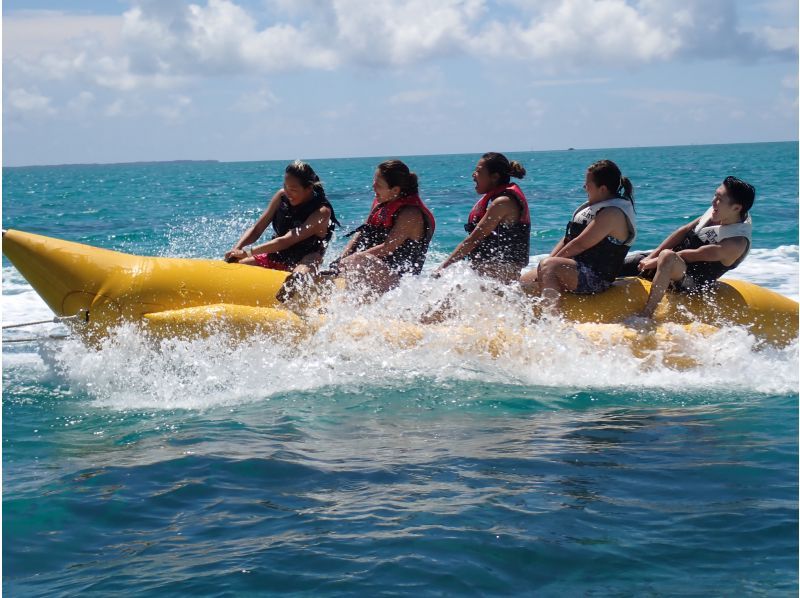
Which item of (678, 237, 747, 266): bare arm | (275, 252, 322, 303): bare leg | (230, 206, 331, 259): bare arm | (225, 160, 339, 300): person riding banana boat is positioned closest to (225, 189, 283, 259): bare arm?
(225, 160, 339, 300): person riding banana boat

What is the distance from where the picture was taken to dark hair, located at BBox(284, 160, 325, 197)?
5.73 m

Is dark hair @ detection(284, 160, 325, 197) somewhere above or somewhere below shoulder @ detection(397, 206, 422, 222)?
above

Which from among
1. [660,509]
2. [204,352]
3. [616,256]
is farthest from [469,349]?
[660,509]

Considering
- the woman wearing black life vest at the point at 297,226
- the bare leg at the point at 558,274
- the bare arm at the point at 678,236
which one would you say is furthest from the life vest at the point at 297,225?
the bare arm at the point at 678,236

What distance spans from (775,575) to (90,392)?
12.7 ft

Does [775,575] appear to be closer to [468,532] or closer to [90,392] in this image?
[468,532]

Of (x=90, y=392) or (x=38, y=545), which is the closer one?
(x=38, y=545)

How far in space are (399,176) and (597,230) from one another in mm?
1215

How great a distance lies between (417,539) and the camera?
10.6 feet

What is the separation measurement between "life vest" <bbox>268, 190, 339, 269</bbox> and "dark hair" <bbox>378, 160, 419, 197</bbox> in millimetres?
512

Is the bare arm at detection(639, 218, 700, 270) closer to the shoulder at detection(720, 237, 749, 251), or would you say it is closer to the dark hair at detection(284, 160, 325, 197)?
the shoulder at detection(720, 237, 749, 251)

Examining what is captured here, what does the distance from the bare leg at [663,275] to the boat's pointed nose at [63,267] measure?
3203 millimetres

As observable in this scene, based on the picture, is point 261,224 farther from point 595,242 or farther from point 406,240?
point 595,242

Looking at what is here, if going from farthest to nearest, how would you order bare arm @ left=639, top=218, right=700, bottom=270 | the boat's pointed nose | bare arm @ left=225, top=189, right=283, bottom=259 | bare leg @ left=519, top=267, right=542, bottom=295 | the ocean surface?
1. bare arm @ left=225, top=189, right=283, bottom=259
2. bare arm @ left=639, top=218, right=700, bottom=270
3. bare leg @ left=519, top=267, right=542, bottom=295
4. the boat's pointed nose
5. the ocean surface
